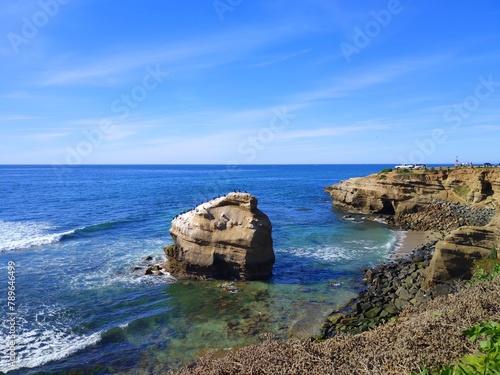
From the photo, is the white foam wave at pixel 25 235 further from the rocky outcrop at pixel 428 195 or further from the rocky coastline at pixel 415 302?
the rocky outcrop at pixel 428 195

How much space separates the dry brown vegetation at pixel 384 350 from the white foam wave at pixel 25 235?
27.0m

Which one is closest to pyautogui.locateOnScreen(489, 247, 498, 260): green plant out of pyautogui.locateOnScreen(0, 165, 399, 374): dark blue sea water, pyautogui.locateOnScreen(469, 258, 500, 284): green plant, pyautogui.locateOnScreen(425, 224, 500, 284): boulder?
Answer: pyautogui.locateOnScreen(469, 258, 500, 284): green plant

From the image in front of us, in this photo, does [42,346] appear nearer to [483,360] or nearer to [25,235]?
[483,360]

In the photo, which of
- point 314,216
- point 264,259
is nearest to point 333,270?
point 264,259

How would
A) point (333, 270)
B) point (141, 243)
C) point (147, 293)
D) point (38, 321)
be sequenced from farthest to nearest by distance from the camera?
point (141, 243) → point (333, 270) → point (147, 293) → point (38, 321)

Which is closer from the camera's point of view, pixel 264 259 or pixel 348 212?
pixel 264 259

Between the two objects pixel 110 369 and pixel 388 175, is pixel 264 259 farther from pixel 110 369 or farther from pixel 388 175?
pixel 388 175

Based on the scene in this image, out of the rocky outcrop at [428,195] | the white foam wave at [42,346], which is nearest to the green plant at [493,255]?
the white foam wave at [42,346]

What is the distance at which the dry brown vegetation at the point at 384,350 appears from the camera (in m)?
6.54

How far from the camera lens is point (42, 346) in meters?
14.4

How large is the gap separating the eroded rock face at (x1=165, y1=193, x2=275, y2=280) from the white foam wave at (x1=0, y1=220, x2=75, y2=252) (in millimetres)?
15555

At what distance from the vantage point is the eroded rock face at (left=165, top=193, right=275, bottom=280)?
20.9 m

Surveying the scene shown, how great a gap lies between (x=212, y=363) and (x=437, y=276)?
44.1 feet

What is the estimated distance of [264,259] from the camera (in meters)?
21.5
